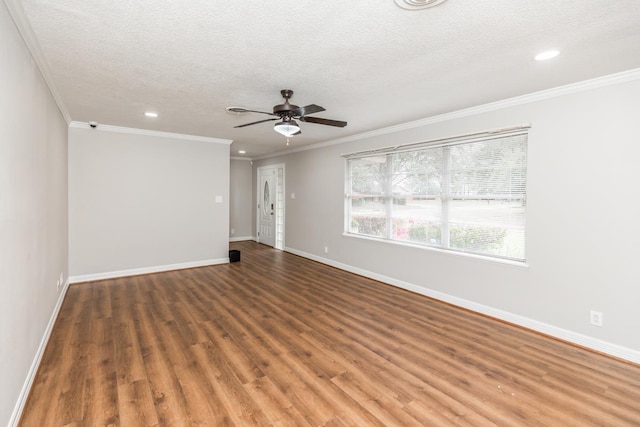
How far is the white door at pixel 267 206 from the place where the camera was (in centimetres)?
803

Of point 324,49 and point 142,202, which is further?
point 142,202

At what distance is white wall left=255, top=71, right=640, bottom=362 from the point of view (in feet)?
8.91

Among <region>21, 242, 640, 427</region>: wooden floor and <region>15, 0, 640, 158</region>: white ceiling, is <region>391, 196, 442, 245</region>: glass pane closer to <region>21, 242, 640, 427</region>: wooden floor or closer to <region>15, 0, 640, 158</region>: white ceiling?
<region>21, 242, 640, 427</region>: wooden floor

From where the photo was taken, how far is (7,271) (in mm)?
1781

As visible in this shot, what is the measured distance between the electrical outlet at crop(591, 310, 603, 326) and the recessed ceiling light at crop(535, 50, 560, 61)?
7.62ft

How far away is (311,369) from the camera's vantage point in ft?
8.23

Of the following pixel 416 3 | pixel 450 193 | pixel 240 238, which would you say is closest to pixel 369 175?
pixel 450 193

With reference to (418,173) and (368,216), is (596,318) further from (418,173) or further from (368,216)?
(368,216)

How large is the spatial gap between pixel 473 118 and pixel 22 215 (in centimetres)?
441

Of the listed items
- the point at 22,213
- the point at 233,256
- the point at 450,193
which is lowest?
the point at 233,256

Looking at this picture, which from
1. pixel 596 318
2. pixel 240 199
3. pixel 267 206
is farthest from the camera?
pixel 240 199

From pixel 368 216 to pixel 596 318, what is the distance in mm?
3184

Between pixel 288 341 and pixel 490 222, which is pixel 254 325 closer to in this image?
pixel 288 341

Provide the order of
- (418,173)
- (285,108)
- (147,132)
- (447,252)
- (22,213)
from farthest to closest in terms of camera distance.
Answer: (147,132) < (418,173) < (447,252) < (285,108) < (22,213)
